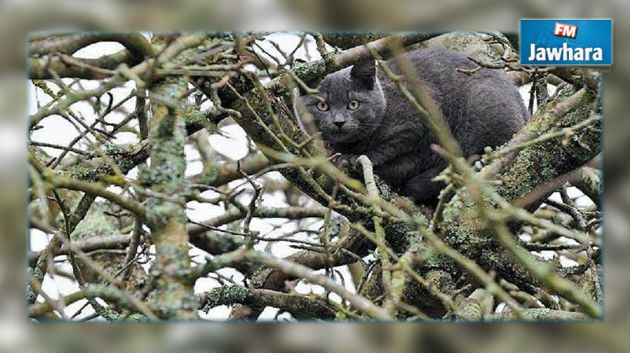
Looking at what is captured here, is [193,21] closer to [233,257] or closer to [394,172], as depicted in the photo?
[233,257]

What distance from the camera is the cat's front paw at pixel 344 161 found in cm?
264

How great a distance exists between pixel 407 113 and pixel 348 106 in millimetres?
228

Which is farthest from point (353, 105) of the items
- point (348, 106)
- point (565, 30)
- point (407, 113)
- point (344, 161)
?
point (565, 30)

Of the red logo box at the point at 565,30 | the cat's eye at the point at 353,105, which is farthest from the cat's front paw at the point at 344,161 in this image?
the red logo box at the point at 565,30

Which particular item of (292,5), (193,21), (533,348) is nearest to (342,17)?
(292,5)

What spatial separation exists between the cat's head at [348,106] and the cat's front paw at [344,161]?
202 millimetres

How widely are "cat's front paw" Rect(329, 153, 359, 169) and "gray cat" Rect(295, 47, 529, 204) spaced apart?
170mm

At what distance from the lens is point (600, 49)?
172cm

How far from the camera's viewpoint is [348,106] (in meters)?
3.17

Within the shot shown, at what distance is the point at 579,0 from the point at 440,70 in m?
1.47

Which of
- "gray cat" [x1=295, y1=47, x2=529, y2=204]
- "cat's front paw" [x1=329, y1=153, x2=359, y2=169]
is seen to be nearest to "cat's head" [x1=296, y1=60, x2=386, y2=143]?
"gray cat" [x1=295, y1=47, x2=529, y2=204]

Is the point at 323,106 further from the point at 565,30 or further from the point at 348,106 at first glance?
the point at 565,30

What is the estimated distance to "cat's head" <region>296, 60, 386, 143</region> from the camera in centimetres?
312

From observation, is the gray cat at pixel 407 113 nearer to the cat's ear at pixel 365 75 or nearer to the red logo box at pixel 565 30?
the cat's ear at pixel 365 75
